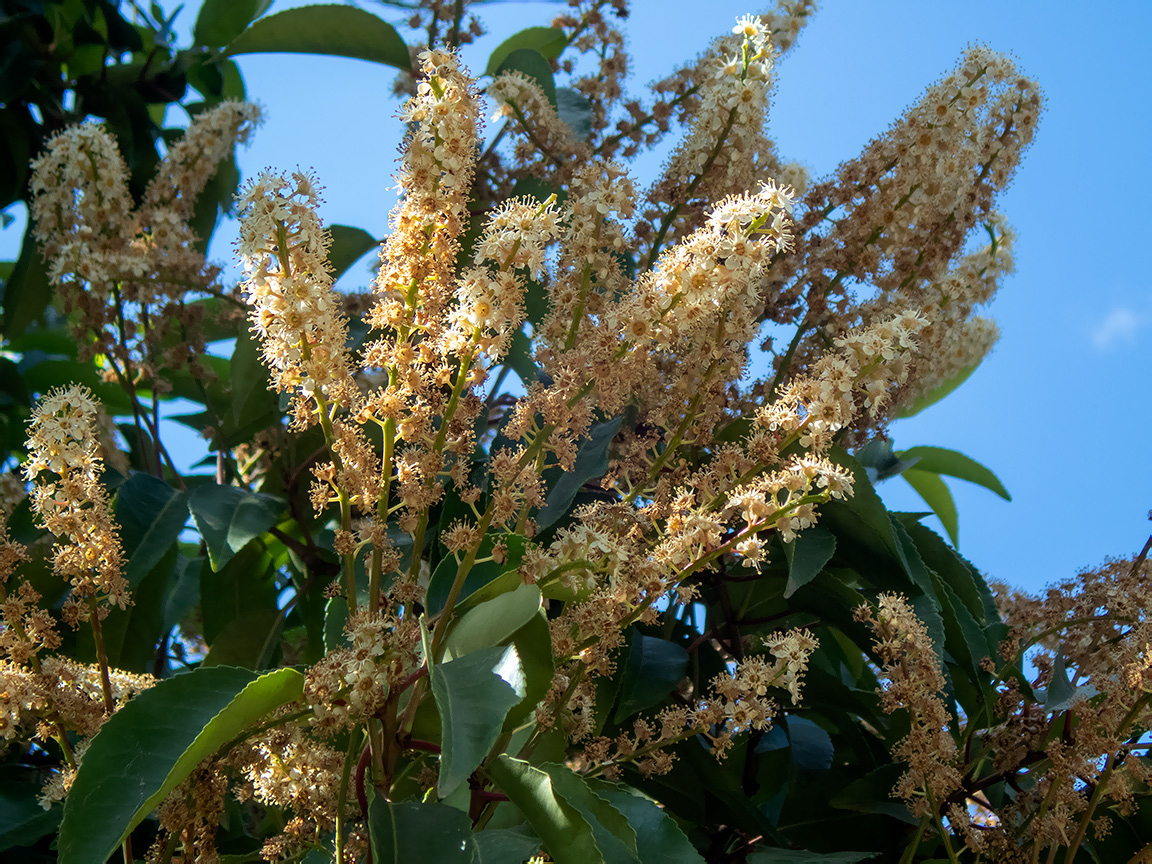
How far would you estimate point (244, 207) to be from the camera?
2.36 ft

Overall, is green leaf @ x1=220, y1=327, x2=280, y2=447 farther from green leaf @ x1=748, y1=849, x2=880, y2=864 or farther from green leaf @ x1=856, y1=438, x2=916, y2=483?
green leaf @ x1=748, y1=849, x2=880, y2=864

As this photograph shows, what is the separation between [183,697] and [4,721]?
121mm

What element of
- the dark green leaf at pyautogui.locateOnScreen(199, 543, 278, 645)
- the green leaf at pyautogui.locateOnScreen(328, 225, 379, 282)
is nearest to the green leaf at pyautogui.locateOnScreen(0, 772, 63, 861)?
the dark green leaf at pyautogui.locateOnScreen(199, 543, 278, 645)

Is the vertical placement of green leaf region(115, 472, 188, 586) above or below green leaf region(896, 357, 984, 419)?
below

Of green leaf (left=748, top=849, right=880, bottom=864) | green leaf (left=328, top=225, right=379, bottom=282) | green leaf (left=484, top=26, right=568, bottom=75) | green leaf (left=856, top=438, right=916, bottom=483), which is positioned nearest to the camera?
green leaf (left=748, top=849, right=880, bottom=864)

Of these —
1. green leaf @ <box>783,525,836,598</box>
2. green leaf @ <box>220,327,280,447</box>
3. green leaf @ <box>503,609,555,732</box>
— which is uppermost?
green leaf @ <box>220,327,280,447</box>

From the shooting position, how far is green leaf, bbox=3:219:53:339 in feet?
5.61

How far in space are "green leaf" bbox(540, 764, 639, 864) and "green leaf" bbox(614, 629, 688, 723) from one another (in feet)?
0.82

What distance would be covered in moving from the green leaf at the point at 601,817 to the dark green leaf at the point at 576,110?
0.96m

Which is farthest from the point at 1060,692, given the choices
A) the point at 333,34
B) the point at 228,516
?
the point at 333,34

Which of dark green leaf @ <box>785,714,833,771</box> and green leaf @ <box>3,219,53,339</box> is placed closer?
dark green leaf @ <box>785,714,833,771</box>

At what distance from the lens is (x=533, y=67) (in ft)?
4.57

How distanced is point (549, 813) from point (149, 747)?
0.26m

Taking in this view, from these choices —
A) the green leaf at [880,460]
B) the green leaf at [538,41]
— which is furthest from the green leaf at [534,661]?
the green leaf at [538,41]
